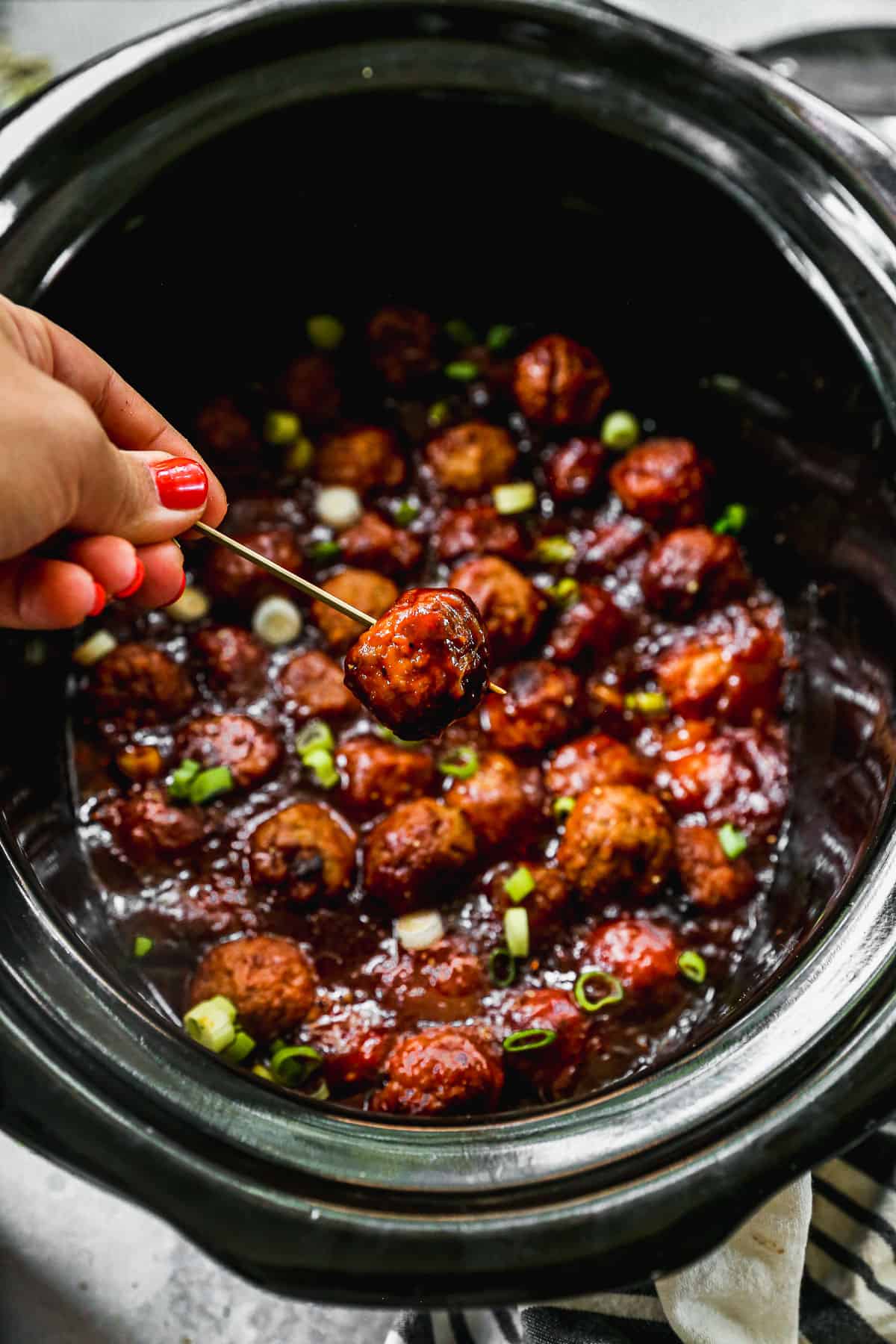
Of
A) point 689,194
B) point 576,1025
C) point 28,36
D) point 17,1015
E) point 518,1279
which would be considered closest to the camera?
point 518,1279

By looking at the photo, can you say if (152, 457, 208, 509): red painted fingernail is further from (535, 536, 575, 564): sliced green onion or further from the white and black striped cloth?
the white and black striped cloth

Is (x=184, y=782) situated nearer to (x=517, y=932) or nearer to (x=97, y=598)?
(x=517, y=932)

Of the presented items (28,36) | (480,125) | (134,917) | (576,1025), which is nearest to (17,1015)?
(134,917)

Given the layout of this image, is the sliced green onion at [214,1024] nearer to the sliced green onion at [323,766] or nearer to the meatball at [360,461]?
the sliced green onion at [323,766]

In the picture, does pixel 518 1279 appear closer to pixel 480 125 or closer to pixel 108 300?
pixel 108 300

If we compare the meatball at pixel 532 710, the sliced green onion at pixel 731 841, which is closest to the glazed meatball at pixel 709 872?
the sliced green onion at pixel 731 841

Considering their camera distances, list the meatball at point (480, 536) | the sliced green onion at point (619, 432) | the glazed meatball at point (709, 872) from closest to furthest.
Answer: the glazed meatball at point (709, 872) → the meatball at point (480, 536) → the sliced green onion at point (619, 432)

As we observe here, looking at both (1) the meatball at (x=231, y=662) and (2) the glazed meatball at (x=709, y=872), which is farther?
(1) the meatball at (x=231, y=662)
